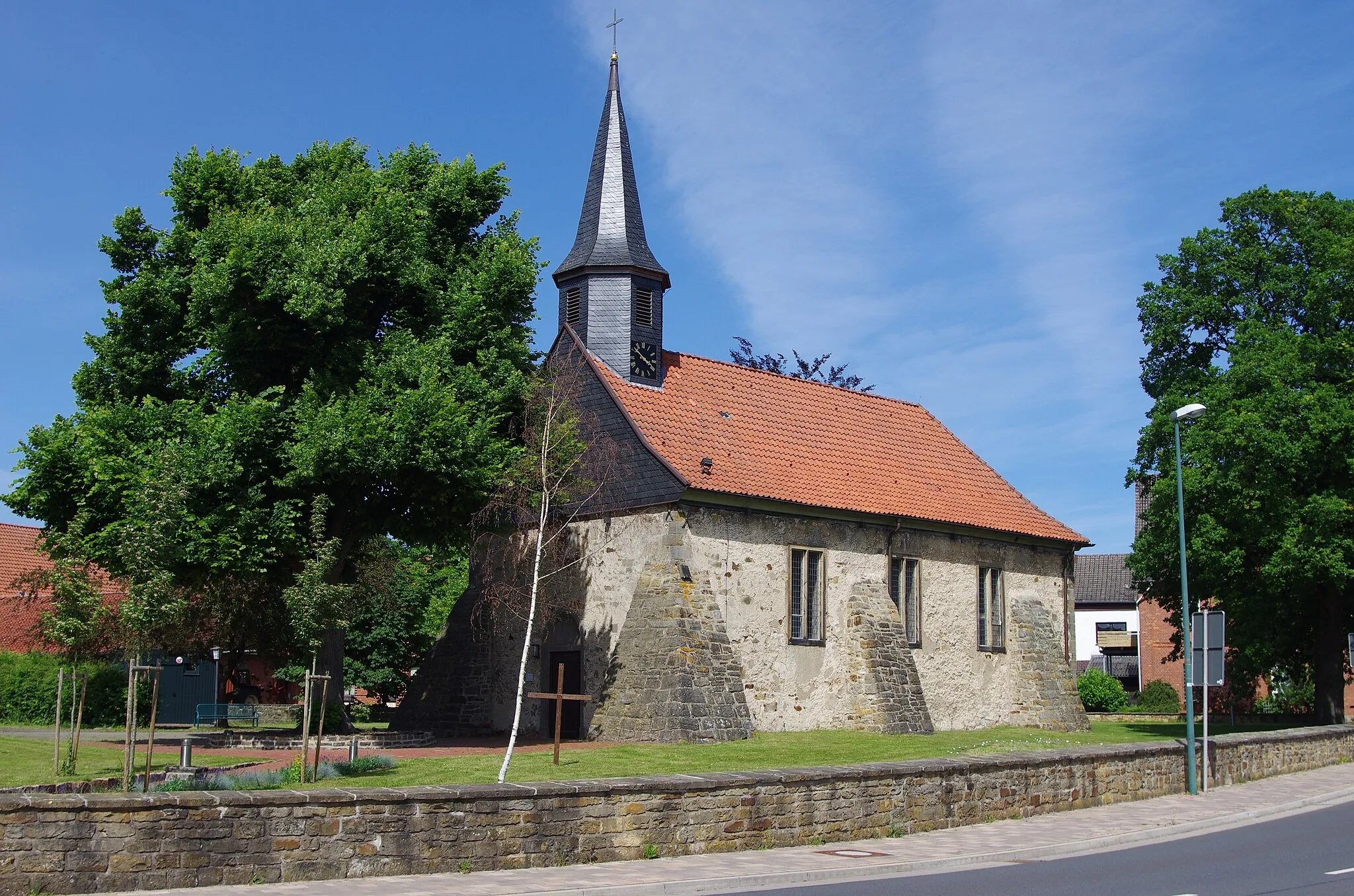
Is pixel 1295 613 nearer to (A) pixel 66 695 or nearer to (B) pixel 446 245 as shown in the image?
(B) pixel 446 245

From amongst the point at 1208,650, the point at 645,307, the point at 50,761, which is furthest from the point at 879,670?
the point at 50,761

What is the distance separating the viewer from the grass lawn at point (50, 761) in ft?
57.9

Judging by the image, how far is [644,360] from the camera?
2914 cm

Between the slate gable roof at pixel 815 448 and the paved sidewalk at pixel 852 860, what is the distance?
11.3 meters

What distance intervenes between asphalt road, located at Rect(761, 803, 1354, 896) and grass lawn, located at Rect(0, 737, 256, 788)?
11355 mm

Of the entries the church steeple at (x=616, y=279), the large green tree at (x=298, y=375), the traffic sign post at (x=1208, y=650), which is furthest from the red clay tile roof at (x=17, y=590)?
the traffic sign post at (x=1208, y=650)

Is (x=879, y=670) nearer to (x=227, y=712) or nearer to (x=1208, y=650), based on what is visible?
(x=1208, y=650)

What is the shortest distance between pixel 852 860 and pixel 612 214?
2021 cm

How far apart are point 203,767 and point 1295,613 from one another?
28.5m

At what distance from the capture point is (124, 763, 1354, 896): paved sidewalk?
10.4m

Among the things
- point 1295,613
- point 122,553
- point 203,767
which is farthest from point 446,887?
point 1295,613

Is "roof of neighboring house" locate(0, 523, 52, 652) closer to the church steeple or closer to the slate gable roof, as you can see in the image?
the church steeple

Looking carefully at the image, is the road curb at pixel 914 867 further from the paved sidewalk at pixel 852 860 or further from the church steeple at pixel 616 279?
the church steeple at pixel 616 279

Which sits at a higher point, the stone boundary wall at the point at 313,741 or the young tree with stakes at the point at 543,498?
the young tree with stakes at the point at 543,498
